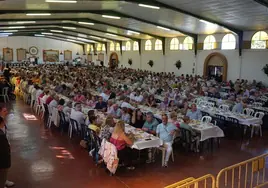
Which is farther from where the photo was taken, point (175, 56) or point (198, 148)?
point (175, 56)

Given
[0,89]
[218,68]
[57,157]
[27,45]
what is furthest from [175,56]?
[27,45]

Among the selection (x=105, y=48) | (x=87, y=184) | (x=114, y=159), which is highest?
(x=105, y=48)

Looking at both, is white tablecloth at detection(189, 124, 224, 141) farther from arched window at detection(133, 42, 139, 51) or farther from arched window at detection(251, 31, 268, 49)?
arched window at detection(133, 42, 139, 51)

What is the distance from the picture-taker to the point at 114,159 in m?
6.41

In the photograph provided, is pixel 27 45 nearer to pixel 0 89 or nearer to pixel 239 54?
pixel 0 89

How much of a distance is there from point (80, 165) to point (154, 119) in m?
2.64

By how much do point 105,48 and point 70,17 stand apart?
67.5ft

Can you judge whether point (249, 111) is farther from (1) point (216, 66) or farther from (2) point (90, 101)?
(1) point (216, 66)

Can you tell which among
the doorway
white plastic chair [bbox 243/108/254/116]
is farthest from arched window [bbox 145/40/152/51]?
white plastic chair [bbox 243/108/254/116]

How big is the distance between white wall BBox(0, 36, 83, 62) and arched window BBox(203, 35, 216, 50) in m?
30.3

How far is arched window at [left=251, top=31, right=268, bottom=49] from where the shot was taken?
1852 cm

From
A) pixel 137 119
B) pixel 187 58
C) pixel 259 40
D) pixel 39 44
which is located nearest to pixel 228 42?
pixel 259 40

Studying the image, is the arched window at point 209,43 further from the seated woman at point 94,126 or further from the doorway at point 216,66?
the seated woman at point 94,126

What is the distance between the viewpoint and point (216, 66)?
22.8 m
